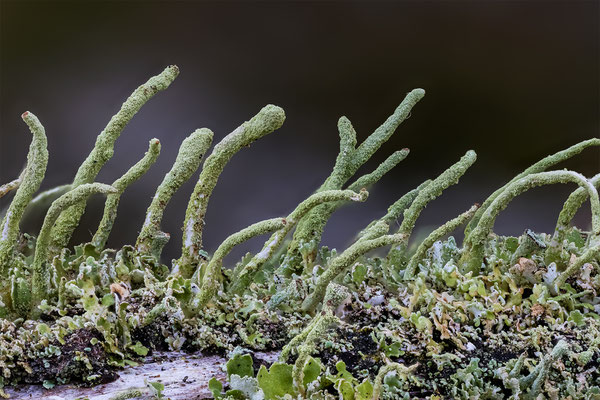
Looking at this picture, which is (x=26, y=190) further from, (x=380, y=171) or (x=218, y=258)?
(x=380, y=171)

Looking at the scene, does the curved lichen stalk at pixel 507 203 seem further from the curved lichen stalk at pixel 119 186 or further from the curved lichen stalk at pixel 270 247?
the curved lichen stalk at pixel 119 186

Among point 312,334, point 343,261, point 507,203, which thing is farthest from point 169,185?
point 507,203

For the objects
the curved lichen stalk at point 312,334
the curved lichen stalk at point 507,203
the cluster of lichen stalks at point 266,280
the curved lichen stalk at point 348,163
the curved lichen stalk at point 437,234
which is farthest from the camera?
the curved lichen stalk at point 348,163

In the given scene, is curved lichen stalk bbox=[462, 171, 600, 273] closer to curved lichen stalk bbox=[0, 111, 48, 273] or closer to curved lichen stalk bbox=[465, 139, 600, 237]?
curved lichen stalk bbox=[465, 139, 600, 237]

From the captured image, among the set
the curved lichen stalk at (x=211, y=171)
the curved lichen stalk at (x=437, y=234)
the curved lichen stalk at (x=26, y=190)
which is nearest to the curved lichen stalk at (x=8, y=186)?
the curved lichen stalk at (x=26, y=190)

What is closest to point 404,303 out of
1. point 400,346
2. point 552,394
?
point 400,346

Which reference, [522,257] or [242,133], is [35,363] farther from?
A: [522,257]
